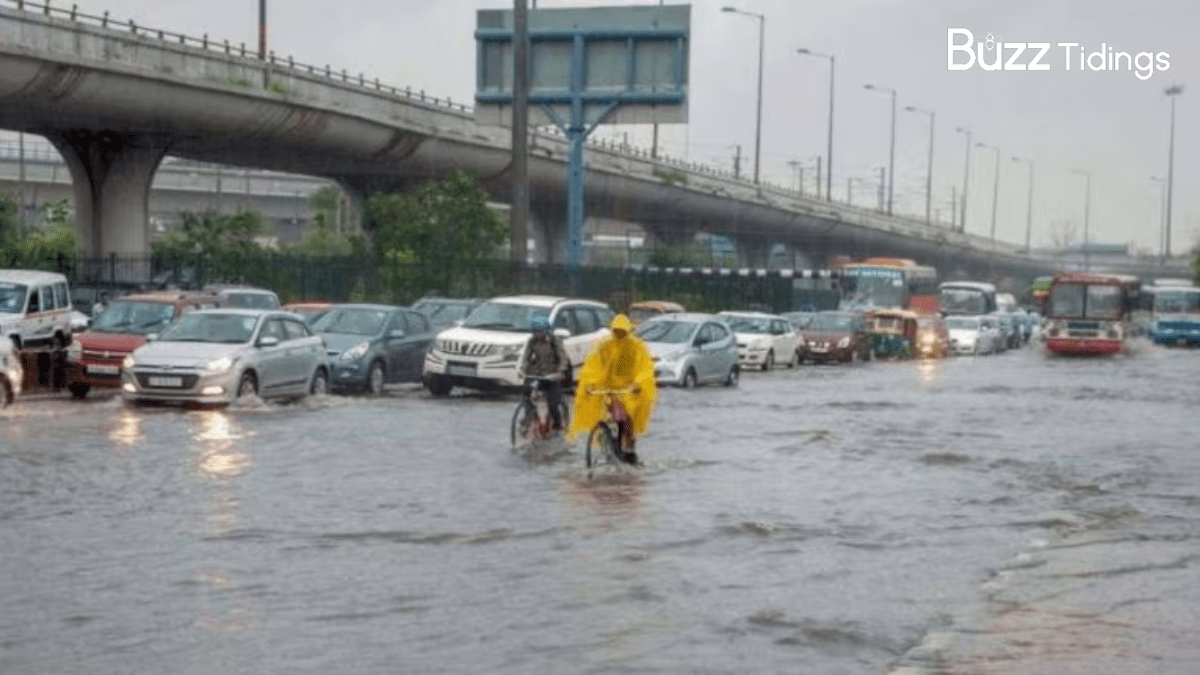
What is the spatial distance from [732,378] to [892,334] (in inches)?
956

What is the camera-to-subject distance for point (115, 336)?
3106cm

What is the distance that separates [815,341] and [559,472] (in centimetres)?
3707

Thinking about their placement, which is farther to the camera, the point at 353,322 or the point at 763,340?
the point at 763,340

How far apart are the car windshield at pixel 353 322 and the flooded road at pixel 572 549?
547cm

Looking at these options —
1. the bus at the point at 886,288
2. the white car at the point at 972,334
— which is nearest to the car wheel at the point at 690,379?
the white car at the point at 972,334

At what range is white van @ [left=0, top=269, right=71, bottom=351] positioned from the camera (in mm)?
33219

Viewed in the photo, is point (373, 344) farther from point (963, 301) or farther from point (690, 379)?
point (963, 301)

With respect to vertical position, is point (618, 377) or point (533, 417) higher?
point (618, 377)

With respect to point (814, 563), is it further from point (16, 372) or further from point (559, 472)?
point (16, 372)

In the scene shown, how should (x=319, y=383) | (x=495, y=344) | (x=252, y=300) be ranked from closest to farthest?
(x=319, y=383) < (x=495, y=344) < (x=252, y=300)

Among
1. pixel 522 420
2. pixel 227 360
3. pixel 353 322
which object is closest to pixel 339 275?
pixel 353 322

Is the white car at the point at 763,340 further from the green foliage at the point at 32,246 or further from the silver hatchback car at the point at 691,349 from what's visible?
the green foliage at the point at 32,246

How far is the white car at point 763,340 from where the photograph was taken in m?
50.5

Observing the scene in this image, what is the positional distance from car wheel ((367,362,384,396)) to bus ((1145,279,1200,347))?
54.5 metres
